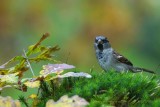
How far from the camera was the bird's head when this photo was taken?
664 centimetres

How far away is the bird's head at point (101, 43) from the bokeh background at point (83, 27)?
285cm

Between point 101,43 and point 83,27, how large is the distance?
389 cm

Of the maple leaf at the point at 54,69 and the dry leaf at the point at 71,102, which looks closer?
the dry leaf at the point at 71,102

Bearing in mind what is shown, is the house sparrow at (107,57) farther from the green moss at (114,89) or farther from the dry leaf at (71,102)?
the dry leaf at (71,102)

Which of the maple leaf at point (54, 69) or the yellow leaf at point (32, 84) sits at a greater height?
the maple leaf at point (54, 69)

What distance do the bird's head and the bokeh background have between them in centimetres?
285

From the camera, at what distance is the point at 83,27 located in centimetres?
1055

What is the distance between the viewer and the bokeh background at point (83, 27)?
9883 millimetres

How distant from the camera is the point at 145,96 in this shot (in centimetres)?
338

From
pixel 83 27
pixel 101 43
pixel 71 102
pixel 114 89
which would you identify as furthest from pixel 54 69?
pixel 83 27

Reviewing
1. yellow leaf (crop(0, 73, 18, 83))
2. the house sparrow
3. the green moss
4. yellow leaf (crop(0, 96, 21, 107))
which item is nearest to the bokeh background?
the house sparrow

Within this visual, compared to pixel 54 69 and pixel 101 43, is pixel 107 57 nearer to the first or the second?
pixel 101 43

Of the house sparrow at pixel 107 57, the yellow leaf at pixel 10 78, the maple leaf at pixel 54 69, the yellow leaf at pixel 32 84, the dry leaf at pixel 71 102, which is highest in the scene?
the maple leaf at pixel 54 69

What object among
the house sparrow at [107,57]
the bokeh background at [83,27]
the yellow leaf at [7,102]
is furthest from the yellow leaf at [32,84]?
the bokeh background at [83,27]
